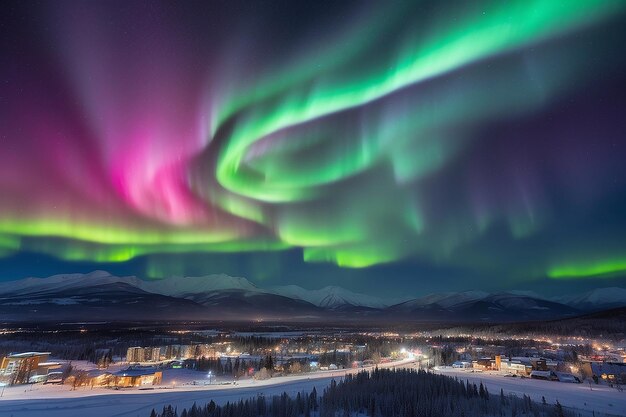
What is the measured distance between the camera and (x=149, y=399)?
73875mm

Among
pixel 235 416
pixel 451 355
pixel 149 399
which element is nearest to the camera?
pixel 235 416

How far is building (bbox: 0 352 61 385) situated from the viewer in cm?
10006

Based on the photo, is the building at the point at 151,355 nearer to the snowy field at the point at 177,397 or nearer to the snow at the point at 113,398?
the snowy field at the point at 177,397

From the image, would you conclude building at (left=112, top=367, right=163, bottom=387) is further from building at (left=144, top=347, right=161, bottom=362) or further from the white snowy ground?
the white snowy ground

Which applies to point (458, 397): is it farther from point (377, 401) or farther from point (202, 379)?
point (202, 379)

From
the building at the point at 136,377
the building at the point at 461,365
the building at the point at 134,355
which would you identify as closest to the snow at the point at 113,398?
the building at the point at 136,377

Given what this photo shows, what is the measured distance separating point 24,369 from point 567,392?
430 ft

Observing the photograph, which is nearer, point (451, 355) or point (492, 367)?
point (492, 367)

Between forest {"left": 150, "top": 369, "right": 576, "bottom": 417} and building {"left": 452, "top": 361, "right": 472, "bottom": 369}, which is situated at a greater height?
forest {"left": 150, "top": 369, "right": 576, "bottom": 417}

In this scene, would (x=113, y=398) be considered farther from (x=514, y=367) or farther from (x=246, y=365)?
A: (x=514, y=367)

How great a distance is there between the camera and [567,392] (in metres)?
79.3

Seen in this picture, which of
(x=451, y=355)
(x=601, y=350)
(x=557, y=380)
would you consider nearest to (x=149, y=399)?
(x=557, y=380)

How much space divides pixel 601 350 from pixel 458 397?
14163cm

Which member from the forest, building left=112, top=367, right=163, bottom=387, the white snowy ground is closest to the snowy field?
the white snowy ground
